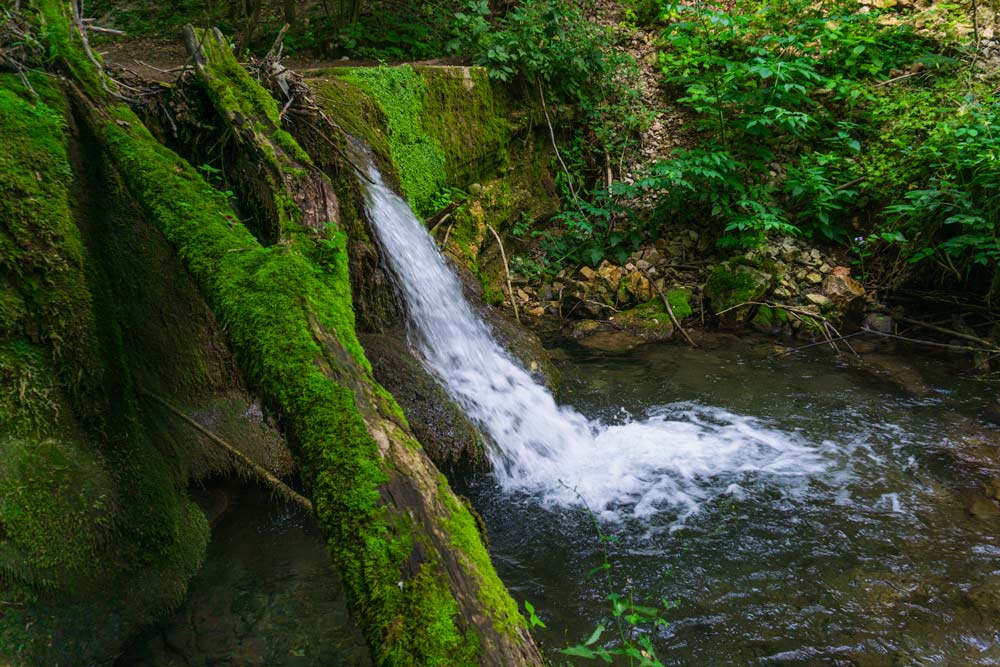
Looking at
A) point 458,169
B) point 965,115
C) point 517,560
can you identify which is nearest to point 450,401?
point 517,560

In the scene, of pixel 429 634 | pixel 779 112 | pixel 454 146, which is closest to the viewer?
pixel 429 634

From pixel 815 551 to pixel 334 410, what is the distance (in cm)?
306

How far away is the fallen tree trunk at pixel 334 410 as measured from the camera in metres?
1.56

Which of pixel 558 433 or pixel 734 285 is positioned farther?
pixel 734 285

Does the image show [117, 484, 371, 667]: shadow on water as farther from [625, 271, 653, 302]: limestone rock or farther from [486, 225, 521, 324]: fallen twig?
[625, 271, 653, 302]: limestone rock

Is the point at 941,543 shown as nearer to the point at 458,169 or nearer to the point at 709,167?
the point at 709,167

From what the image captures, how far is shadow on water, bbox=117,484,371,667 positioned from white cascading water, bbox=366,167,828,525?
1474 mm

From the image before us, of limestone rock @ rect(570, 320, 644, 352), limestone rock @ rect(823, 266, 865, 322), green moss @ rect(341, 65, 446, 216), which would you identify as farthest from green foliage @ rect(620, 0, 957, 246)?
green moss @ rect(341, 65, 446, 216)

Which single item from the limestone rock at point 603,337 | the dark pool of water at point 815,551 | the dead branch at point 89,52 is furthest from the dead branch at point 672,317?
the dead branch at point 89,52

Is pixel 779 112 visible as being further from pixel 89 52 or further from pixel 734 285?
pixel 89 52

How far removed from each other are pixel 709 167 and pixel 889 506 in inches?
179

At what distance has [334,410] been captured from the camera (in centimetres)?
193

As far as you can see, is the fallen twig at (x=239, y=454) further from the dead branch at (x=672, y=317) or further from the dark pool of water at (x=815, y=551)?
the dead branch at (x=672, y=317)

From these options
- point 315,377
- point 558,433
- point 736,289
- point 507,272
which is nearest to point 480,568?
point 315,377
